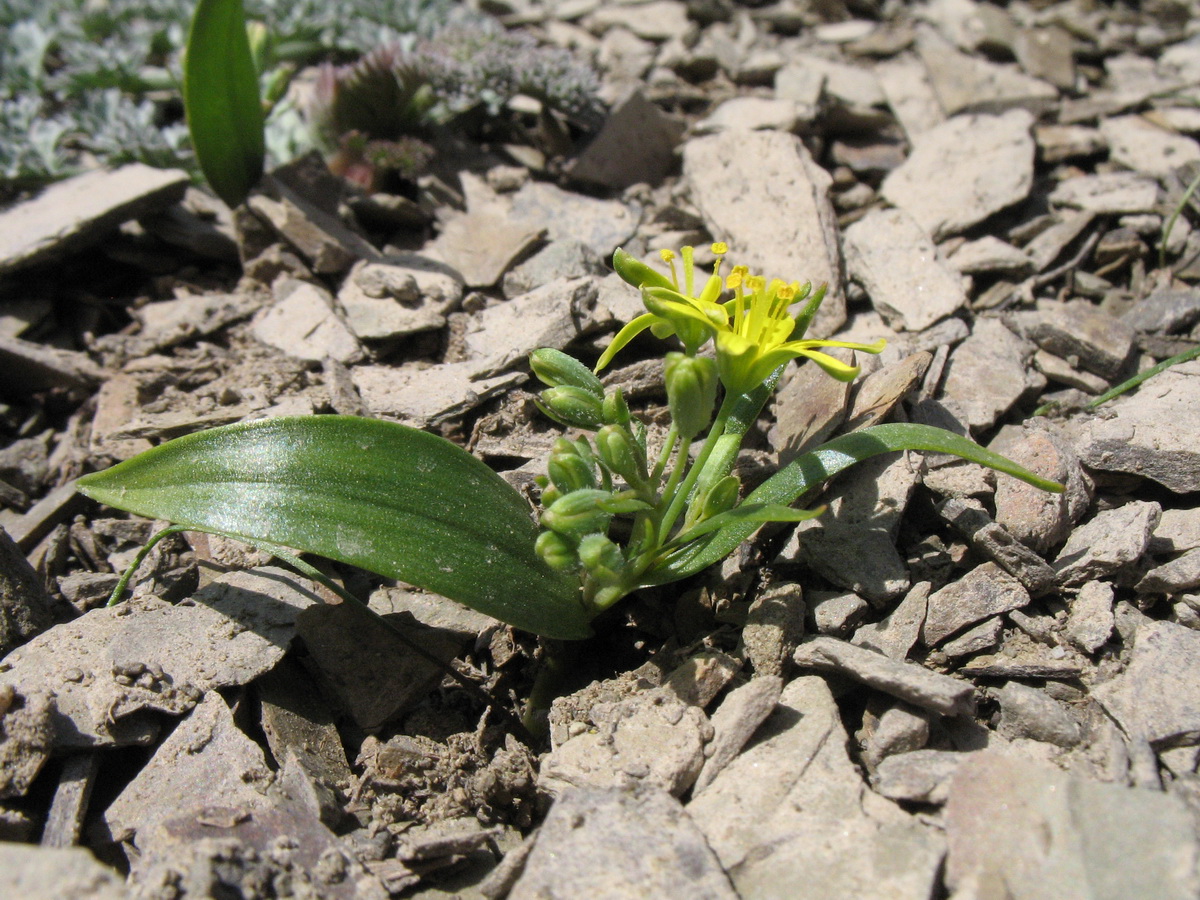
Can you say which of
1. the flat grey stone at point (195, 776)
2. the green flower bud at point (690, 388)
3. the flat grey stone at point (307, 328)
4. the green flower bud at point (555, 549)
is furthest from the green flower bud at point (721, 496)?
the flat grey stone at point (307, 328)

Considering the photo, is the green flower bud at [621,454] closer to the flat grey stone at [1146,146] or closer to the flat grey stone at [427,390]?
the flat grey stone at [427,390]

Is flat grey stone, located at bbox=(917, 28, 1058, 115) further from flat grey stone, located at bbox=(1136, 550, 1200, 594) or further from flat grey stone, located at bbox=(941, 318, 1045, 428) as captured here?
flat grey stone, located at bbox=(1136, 550, 1200, 594)

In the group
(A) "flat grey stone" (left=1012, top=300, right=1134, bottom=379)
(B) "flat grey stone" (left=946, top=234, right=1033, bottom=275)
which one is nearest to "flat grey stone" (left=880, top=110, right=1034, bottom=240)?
(B) "flat grey stone" (left=946, top=234, right=1033, bottom=275)

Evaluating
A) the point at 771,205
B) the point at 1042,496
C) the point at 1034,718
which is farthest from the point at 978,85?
the point at 1034,718

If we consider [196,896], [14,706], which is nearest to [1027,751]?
[196,896]

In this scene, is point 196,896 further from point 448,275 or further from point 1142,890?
point 448,275
